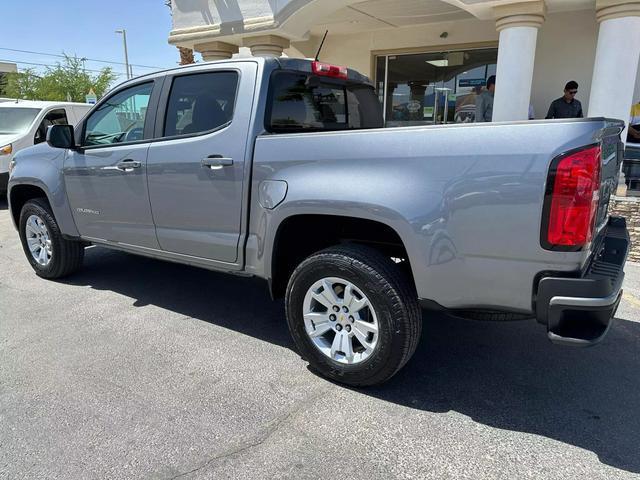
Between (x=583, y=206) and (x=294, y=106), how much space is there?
6.96ft

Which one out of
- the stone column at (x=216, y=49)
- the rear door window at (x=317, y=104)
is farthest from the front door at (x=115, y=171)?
the stone column at (x=216, y=49)

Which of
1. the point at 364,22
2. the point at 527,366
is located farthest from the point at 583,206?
the point at 364,22

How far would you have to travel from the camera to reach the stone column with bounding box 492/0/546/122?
23.4 ft

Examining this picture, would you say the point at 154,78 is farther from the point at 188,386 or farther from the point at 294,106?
the point at 188,386

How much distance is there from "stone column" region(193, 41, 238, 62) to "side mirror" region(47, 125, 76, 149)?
22.2 ft

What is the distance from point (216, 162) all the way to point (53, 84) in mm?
35476

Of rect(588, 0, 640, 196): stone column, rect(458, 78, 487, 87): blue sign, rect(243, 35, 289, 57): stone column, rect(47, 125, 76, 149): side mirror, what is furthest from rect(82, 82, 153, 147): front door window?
rect(458, 78, 487, 87): blue sign

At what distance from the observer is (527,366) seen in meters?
3.32

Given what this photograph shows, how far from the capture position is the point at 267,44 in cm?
970

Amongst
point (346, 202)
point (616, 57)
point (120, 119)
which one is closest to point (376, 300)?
point (346, 202)

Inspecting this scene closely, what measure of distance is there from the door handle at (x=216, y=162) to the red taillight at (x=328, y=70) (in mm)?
1014

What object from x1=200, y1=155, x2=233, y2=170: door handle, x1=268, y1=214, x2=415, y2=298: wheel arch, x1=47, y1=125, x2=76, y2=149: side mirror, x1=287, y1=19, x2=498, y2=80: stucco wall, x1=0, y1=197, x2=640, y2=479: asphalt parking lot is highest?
x1=287, y1=19, x2=498, y2=80: stucco wall

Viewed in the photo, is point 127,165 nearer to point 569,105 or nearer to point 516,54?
point 516,54

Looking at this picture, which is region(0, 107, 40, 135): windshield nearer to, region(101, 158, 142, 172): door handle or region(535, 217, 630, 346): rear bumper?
region(101, 158, 142, 172): door handle
